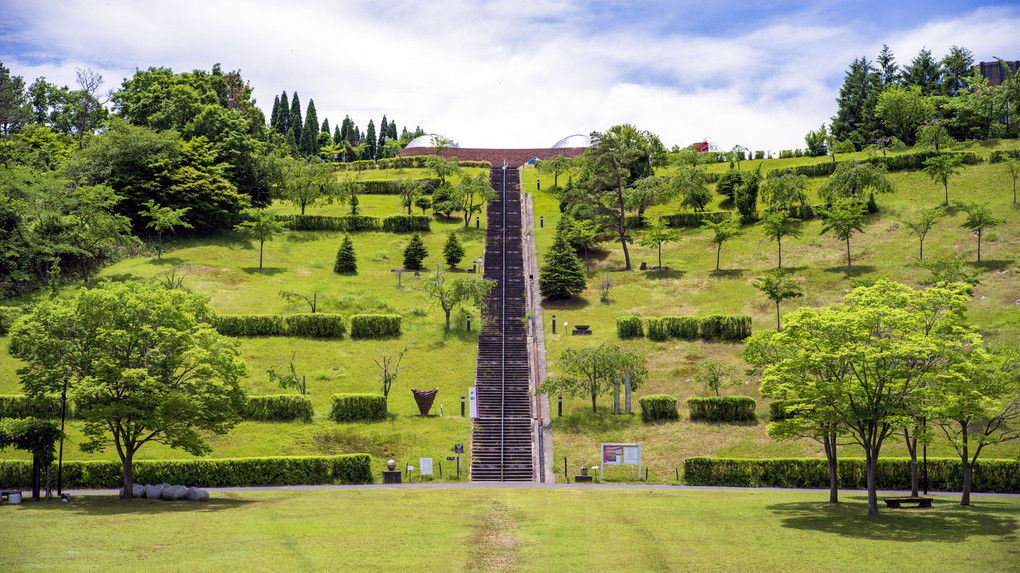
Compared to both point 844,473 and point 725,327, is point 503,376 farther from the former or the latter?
point 844,473

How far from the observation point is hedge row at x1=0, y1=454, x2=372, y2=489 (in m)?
32.2

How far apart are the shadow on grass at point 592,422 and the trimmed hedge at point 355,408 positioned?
9.70 m

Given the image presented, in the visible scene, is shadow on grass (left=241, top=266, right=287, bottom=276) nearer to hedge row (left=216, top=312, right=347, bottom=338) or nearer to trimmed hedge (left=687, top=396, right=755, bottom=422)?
hedge row (left=216, top=312, right=347, bottom=338)

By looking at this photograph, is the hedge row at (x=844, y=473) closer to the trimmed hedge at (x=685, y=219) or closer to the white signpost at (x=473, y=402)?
the white signpost at (x=473, y=402)

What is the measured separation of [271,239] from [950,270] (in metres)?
50.6

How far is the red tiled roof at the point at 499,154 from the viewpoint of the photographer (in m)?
116

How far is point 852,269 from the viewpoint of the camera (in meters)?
57.2

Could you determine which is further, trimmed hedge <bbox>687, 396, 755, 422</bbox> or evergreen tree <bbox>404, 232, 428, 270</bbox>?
evergreen tree <bbox>404, 232, 428, 270</bbox>

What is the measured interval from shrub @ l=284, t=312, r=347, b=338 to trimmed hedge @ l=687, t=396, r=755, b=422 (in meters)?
23.6

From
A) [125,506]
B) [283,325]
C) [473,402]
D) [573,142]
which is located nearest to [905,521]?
[473,402]

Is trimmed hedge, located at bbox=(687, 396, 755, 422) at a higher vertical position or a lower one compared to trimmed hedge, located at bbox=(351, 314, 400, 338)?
lower

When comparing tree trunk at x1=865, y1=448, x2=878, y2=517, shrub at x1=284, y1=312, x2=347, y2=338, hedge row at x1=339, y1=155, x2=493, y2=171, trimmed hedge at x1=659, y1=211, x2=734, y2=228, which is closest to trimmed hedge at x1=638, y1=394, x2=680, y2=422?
tree trunk at x1=865, y1=448, x2=878, y2=517

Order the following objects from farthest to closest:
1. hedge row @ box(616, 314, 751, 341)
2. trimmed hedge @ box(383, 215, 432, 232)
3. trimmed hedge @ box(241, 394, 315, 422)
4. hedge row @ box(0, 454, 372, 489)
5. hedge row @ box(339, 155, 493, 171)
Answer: hedge row @ box(339, 155, 493, 171) < trimmed hedge @ box(383, 215, 432, 232) < hedge row @ box(616, 314, 751, 341) < trimmed hedge @ box(241, 394, 315, 422) < hedge row @ box(0, 454, 372, 489)

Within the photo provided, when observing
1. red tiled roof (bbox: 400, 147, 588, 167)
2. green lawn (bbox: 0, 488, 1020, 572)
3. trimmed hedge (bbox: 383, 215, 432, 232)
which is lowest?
green lawn (bbox: 0, 488, 1020, 572)
